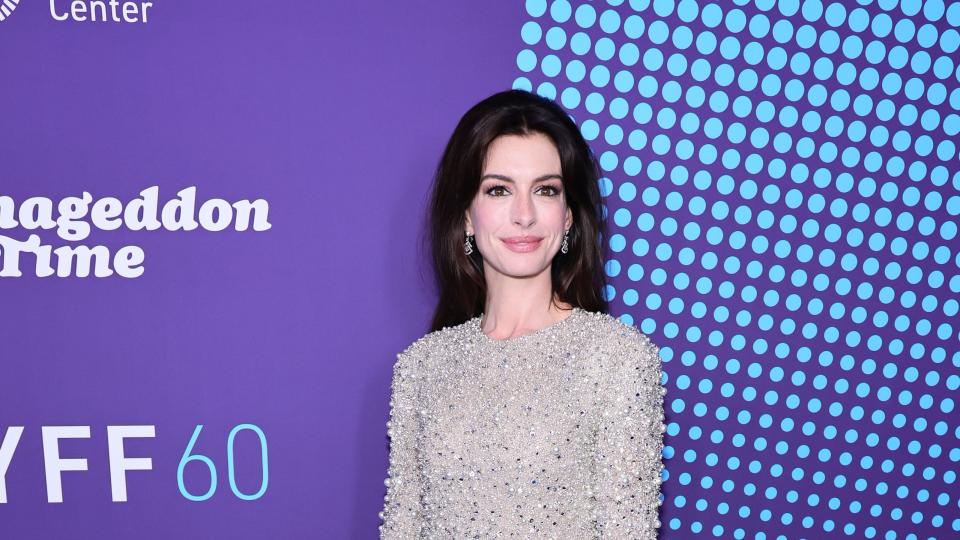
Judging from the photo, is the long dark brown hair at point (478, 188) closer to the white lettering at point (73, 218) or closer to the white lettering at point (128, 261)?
the white lettering at point (128, 261)

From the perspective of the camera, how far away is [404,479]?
180 cm

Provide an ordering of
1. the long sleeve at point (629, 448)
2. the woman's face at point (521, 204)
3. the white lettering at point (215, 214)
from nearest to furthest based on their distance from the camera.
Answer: the long sleeve at point (629, 448) → the woman's face at point (521, 204) → the white lettering at point (215, 214)

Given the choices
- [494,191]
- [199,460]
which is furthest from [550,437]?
[199,460]

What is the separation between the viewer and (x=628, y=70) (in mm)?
1941

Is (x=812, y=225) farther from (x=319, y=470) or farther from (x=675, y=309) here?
(x=319, y=470)

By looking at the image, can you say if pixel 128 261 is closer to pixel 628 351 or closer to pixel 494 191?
pixel 494 191

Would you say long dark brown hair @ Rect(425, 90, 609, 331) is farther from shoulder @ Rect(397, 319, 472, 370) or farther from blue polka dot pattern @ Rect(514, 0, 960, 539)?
blue polka dot pattern @ Rect(514, 0, 960, 539)

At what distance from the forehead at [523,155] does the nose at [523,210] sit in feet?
0.17

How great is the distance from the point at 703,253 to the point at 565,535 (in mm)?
815

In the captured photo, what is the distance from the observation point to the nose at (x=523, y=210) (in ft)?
5.33

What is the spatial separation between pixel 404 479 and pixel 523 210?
681 millimetres

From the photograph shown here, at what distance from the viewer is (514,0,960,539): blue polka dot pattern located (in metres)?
1.95

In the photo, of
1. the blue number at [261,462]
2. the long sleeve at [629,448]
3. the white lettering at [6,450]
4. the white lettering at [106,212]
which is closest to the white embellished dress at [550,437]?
the long sleeve at [629,448]

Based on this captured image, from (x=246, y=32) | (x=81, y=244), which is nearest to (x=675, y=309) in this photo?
(x=246, y=32)
